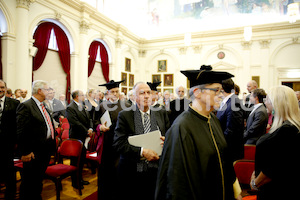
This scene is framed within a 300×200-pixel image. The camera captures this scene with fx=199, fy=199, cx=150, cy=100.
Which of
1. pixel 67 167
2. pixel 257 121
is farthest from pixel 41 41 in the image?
pixel 257 121

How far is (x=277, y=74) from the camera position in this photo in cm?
1420

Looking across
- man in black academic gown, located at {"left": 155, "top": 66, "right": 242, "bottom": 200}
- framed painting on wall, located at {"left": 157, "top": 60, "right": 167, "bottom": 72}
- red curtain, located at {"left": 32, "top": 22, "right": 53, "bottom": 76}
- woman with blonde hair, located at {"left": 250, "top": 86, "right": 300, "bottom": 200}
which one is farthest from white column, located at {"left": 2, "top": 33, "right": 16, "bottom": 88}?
framed painting on wall, located at {"left": 157, "top": 60, "right": 167, "bottom": 72}

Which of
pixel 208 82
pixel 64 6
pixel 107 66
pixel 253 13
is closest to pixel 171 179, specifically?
pixel 208 82

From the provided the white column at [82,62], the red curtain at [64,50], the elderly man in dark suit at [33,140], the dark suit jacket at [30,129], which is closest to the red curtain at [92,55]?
the white column at [82,62]

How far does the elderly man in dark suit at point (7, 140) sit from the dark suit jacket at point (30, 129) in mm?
750

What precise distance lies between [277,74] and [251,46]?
270 cm

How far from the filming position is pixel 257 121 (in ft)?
12.7

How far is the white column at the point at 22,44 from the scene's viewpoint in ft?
26.9

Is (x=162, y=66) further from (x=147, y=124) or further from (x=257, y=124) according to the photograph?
(x=147, y=124)

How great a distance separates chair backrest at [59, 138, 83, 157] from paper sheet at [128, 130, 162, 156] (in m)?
1.94

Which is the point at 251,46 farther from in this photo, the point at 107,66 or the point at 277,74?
the point at 107,66

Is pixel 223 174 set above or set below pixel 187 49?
below

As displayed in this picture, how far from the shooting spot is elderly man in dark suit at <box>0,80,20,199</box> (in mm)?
3720

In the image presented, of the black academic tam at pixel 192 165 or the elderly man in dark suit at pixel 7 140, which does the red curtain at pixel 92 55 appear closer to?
the elderly man in dark suit at pixel 7 140
